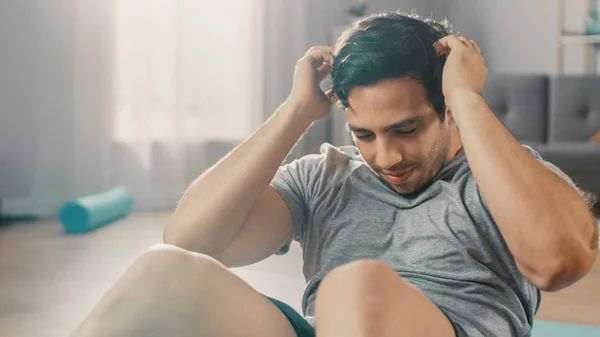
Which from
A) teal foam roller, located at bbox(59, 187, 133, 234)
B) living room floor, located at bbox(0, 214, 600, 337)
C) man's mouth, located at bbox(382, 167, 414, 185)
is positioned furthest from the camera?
teal foam roller, located at bbox(59, 187, 133, 234)

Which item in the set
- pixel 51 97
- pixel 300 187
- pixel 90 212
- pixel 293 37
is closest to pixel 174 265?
pixel 300 187

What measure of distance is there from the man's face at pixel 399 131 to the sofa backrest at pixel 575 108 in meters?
2.83

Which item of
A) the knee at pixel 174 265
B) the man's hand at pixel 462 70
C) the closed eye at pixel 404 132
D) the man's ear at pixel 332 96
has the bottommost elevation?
the knee at pixel 174 265

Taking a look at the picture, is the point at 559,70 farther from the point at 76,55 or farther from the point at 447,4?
the point at 76,55

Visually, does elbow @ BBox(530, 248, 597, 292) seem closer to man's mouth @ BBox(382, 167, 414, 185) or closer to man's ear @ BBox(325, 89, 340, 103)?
man's mouth @ BBox(382, 167, 414, 185)

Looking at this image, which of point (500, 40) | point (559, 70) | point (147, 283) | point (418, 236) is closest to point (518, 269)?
point (418, 236)

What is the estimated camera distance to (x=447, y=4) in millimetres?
4523

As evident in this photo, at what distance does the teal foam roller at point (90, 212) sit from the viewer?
275 centimetres

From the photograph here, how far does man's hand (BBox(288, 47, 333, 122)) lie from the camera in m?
0.95

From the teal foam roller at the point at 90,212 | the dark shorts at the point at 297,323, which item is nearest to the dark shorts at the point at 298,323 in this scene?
the dark shorts at the point at 297,323

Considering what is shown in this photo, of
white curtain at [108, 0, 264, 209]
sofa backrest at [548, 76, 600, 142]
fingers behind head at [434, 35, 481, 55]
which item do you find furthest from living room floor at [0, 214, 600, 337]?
sofa backrest at [548, 76, 600, 142]

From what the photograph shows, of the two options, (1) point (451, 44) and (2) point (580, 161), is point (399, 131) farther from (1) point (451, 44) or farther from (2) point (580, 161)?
(2) point (580, 161)

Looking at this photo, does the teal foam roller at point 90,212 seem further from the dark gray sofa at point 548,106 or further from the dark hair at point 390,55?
the dark hair at point 390,55

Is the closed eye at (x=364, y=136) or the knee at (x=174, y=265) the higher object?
the closed eye at (x=364, y=136)
